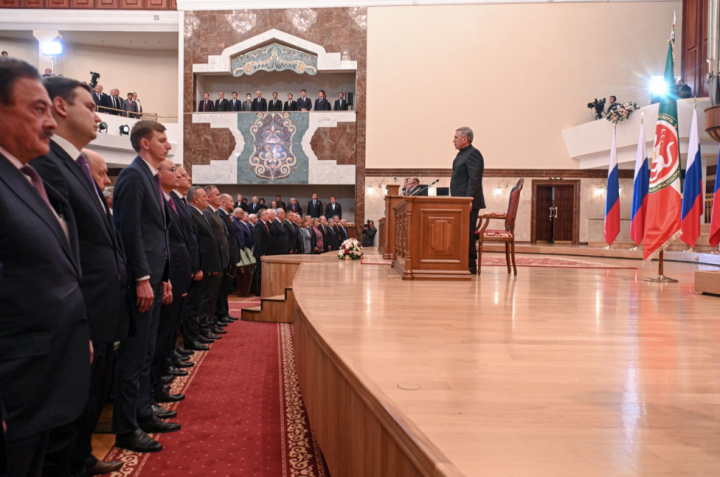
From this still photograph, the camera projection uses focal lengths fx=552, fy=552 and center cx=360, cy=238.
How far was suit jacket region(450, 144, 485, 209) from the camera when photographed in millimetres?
4625

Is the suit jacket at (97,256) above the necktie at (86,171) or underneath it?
underneath

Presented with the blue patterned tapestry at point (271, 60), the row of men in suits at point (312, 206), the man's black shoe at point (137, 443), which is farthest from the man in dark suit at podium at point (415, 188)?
the blue patterned tapestry at point (271, 60)

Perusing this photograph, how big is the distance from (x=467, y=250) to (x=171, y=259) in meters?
2.45

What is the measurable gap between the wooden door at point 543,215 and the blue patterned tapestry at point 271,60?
21.9ft

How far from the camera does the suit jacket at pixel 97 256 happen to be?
63.0 inches

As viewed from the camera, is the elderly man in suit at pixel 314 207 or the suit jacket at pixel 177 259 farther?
the elderly man in suit at pixel 314 207

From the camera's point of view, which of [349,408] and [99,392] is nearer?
[349,408]

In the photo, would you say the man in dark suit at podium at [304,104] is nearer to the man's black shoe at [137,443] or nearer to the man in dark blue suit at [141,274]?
the man in dark blue suit at [141,274]

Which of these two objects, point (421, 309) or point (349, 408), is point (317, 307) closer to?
point (421, 309)

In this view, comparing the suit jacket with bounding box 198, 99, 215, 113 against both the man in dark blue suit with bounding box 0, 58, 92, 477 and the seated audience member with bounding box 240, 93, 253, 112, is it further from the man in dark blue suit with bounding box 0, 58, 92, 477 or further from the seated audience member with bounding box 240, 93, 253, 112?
the man in dark blue suit with bounding box 0, 58, 92, 477

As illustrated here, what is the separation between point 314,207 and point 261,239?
21.7 feet

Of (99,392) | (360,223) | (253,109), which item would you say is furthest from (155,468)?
(253,109)

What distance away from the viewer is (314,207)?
47.0ft

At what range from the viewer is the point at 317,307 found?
2.94 metres
